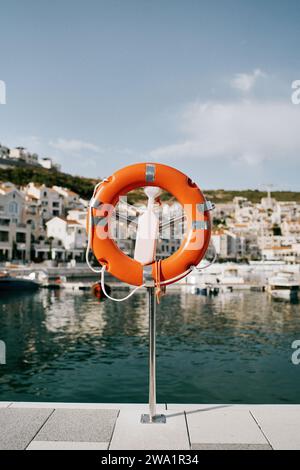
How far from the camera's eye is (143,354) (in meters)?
10.5

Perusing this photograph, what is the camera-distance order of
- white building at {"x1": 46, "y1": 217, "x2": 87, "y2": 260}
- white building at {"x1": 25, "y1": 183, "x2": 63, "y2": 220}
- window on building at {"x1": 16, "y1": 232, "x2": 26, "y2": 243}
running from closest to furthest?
window on building at {"x1": 16, "y1": 232, "x2": 26, "y2": 243} → white building at {"x1": 46, "y1": 217, "x2": 87, "y2": 260} → white building at {"x1": 25, "y1": 183, "x2": 63, "y2": 220}

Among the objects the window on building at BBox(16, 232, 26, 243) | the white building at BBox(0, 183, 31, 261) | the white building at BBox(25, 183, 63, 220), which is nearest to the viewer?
the white building at BBox(0, 183, 31, 261)

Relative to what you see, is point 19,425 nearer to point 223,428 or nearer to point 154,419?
point 154,419

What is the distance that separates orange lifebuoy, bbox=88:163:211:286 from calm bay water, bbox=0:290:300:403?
3.74 meters

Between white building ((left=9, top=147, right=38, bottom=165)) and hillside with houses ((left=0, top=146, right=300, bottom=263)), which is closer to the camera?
hillside with houses ((left=0, top=146, right=300, bottom=263))

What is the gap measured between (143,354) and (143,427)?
7.13 metres

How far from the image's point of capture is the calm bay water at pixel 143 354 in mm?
7543

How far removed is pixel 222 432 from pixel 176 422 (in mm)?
424

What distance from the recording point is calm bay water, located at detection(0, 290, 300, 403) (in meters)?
7.54

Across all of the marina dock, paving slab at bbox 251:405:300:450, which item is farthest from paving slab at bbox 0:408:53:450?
paving slab at bbox 251:405:300:450

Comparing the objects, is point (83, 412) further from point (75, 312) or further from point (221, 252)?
point (221, 252)

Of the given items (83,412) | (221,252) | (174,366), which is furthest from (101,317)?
(221,252)

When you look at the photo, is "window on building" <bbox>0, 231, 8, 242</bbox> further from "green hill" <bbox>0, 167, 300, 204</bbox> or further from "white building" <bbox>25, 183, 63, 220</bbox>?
"green hill" <bbox>0, 167, 300, 204</bbox>

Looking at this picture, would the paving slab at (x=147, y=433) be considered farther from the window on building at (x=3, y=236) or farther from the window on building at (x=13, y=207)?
the window on building at (x=13, y=207)
